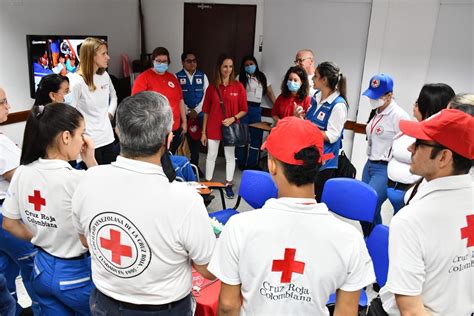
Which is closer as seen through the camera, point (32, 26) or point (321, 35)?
point (32, 26)

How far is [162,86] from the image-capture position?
162 inches

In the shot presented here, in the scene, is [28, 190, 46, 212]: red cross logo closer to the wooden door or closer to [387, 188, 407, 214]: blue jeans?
[387, 188, 407, 214]: blue jeans

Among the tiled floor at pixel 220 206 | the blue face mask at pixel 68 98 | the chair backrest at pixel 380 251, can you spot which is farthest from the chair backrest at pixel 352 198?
the blue face mask at pixel 68 98

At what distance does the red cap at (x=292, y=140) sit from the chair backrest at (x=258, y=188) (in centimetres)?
156

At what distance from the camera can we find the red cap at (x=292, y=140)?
1.21 metres

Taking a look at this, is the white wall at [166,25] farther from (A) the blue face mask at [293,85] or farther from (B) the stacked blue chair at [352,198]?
(B) the stacked blue chair at [352,198]

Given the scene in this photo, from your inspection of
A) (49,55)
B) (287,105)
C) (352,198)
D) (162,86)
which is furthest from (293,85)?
(49,55)

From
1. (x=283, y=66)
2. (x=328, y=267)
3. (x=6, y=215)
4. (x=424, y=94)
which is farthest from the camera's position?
(x=283, y=66)

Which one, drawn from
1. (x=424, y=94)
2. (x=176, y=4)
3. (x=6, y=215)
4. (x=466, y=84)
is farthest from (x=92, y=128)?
(x=466, y=84)

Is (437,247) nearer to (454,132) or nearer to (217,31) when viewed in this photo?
(454,132)

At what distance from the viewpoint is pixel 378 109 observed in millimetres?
3148

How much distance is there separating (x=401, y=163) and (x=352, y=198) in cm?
44

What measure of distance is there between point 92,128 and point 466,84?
153 inches

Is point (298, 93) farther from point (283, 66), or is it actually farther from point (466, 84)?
point (466, 84)
